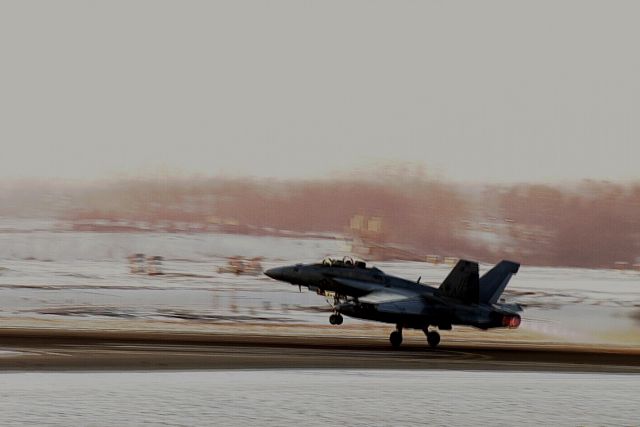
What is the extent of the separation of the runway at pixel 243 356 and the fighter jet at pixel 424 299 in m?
1.93

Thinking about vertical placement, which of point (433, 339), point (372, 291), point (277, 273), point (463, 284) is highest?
point (277, 273)

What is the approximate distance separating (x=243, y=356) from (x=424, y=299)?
18702 millimetres

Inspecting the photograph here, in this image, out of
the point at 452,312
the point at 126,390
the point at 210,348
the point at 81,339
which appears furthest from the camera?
the point at 452,312

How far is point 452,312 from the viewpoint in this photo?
59500 mm

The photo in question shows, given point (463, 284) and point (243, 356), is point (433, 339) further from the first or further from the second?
point (243, 356)

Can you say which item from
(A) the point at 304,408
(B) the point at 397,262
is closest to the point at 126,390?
(A) the point at 304,408

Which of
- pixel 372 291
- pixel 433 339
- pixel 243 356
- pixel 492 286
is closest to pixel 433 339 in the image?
pixel 433 339

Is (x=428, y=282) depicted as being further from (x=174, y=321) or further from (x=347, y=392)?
(x=347, y=392)

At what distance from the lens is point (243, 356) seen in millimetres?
43094

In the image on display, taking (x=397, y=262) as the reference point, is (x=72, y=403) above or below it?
below

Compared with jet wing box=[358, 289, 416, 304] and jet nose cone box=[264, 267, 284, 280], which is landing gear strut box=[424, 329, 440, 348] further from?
jet nose cone box=[264, 267, 284, 280]

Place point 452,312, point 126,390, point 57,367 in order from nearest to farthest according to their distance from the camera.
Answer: point 126,390 → point 57,367 → point 452,312

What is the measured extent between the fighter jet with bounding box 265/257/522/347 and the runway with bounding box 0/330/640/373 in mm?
1928

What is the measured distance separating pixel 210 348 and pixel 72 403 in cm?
2005
